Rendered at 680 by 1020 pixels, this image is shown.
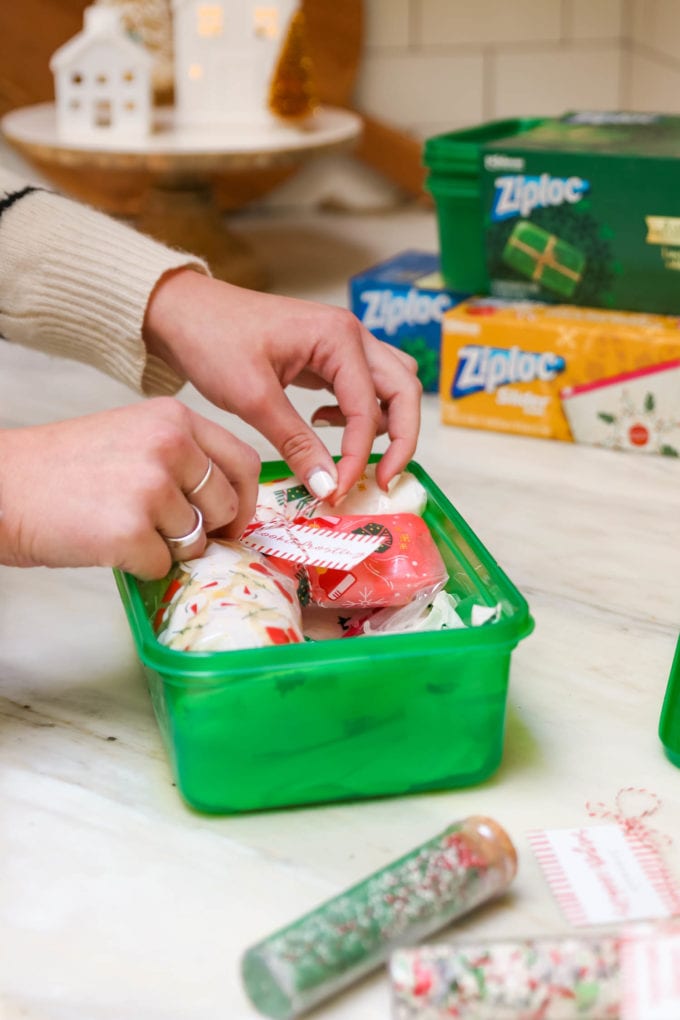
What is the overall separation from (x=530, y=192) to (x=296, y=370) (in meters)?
0.43

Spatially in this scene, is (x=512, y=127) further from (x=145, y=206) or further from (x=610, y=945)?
(x=610, y=945)

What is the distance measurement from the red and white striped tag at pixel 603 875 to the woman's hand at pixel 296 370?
263mm

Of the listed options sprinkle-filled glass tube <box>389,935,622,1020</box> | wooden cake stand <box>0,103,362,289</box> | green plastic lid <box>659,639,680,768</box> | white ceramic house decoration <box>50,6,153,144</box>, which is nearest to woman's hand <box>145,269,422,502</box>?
green plastic lid <box>659,639,680,768</box>

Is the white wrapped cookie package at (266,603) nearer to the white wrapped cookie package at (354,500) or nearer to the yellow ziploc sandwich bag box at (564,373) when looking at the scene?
the white wrapped cookie package at (354,500)

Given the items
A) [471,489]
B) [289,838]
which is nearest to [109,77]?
[471,489]

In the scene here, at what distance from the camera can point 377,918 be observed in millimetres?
449

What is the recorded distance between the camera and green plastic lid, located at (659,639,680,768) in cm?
60

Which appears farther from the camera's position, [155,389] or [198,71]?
[198,71]

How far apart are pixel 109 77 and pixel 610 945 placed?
126cm

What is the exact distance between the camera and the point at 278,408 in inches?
28.6

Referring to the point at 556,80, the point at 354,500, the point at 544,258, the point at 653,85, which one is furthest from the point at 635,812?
the point at 556,80

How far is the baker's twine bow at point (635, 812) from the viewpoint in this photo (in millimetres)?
542

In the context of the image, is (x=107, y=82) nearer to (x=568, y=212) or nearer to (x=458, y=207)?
(x=458, y=207)

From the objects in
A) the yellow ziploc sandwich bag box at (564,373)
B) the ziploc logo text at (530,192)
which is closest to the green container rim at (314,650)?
the yellow ziploc sandwich bag box at (564,373)
